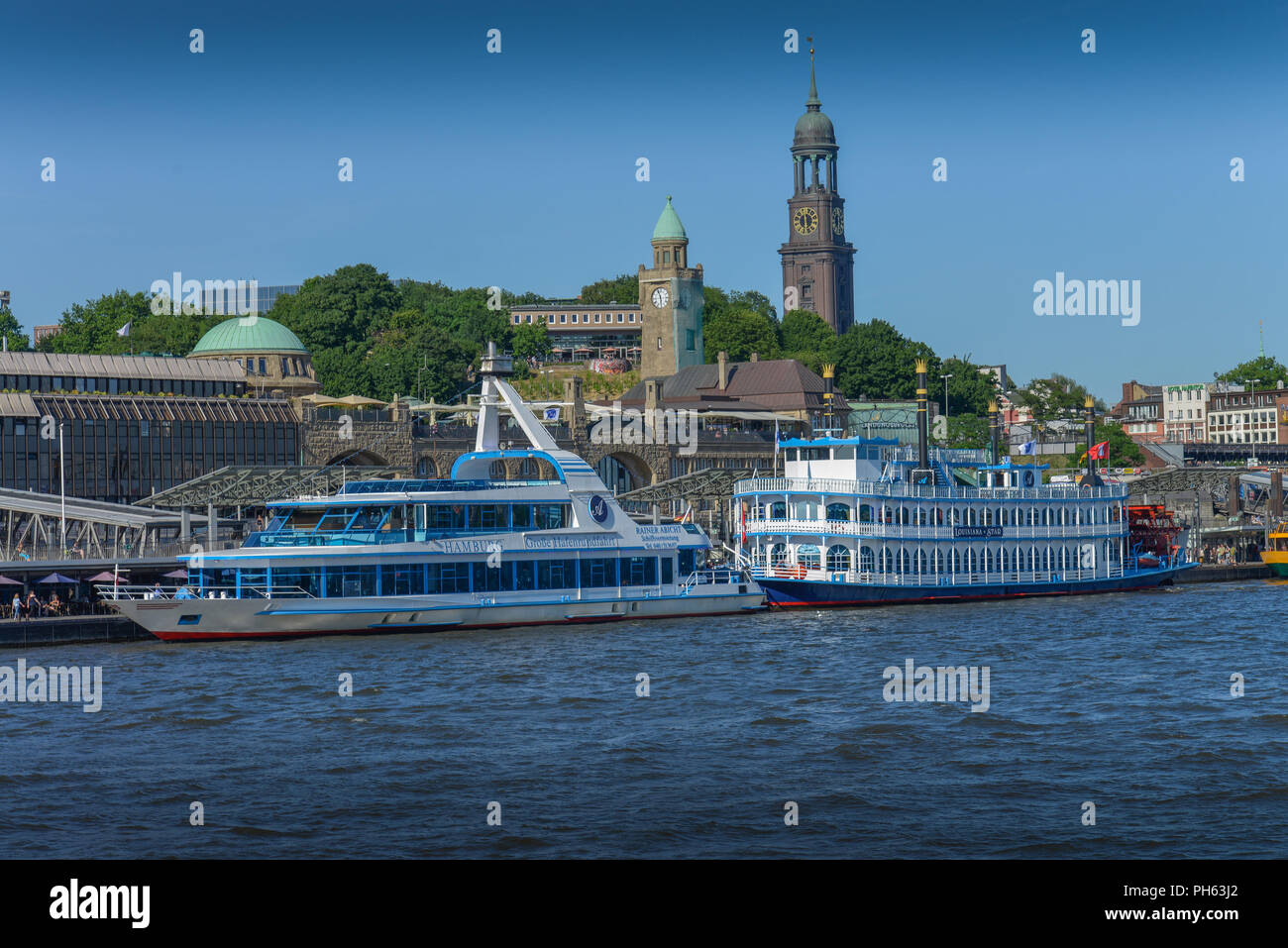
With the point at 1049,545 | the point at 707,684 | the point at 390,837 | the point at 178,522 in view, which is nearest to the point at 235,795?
the point at 390,837

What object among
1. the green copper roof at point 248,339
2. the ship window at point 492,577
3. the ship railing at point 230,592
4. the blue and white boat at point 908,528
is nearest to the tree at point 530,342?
the green copper roof at point 248,339

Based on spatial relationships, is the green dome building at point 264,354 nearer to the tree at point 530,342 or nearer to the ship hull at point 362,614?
the tree at point 530,342

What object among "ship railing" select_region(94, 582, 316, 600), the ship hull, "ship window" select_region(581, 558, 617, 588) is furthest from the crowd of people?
"ship window" select_region(581, 558, 617, 588)

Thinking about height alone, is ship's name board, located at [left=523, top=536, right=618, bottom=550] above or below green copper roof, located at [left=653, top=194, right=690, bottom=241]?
below

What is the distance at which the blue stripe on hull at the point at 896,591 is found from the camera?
6850 cm

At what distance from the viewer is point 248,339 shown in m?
113

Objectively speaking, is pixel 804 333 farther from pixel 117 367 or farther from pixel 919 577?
pixel 919 577

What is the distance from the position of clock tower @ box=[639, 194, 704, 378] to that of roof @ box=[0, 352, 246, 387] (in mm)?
→ 60839

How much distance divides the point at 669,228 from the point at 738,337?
57.0 feet

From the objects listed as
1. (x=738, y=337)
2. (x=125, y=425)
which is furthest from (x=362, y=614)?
(x=738, y=337)

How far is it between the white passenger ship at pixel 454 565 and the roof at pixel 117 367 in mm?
40281

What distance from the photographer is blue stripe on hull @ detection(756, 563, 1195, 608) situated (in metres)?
68.5

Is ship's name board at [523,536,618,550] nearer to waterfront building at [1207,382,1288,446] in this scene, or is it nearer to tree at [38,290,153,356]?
tree at [38,290,153,356]
